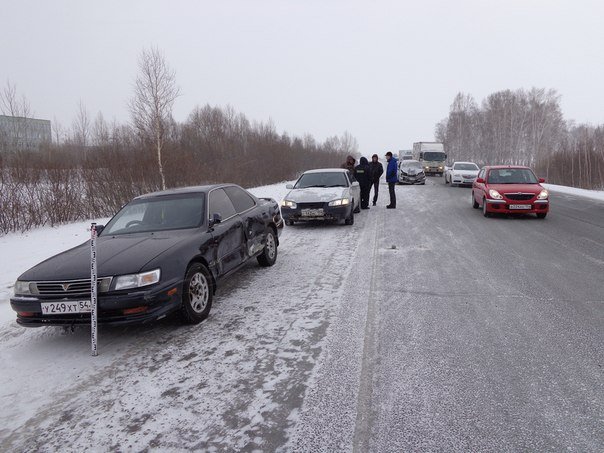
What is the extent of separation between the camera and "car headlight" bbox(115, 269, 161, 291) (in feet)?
13.3

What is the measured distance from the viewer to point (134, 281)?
4.07m

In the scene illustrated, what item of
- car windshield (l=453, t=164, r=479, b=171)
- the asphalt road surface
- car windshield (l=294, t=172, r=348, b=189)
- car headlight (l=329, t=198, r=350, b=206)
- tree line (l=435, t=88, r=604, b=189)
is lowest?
the asphalt road surface

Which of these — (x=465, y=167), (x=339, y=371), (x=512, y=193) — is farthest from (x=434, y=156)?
(x=339, y=371)

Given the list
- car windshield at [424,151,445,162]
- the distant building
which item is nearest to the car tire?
the distant building

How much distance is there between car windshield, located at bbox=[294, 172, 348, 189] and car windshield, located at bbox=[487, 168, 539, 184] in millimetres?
4542

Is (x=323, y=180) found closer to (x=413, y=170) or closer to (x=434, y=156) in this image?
(x=413, y=170)

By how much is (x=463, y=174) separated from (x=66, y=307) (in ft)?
78.5

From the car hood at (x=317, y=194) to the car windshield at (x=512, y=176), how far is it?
4776 millimetres

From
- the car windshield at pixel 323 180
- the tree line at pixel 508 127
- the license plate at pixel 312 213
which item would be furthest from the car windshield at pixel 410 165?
the tree line at pixel 508 127

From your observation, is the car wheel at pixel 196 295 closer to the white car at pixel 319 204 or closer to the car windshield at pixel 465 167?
the white car at pixel 319 204

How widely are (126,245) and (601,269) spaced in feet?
22.9

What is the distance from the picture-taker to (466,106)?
8556cm

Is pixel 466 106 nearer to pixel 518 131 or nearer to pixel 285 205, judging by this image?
pixel 518 131

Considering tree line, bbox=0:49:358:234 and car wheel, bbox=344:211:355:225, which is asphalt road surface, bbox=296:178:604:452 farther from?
tree line, bbox=0:49:358:234
